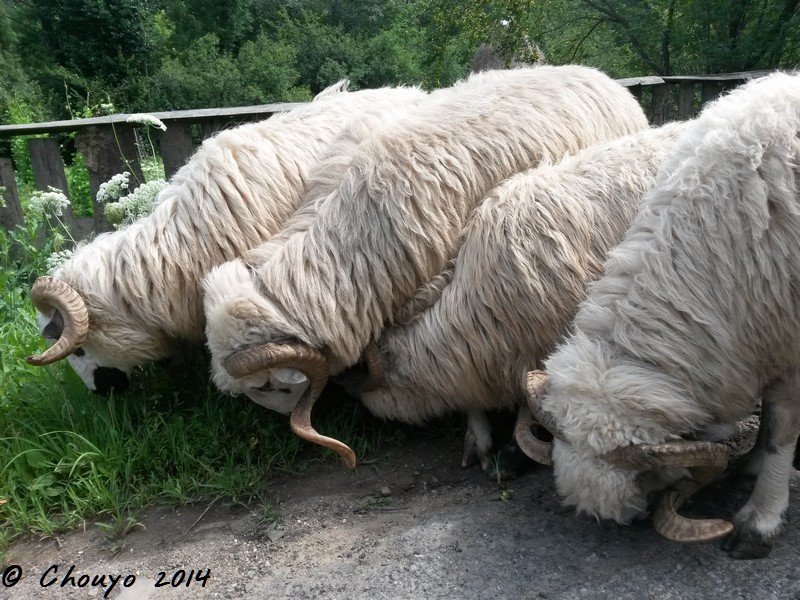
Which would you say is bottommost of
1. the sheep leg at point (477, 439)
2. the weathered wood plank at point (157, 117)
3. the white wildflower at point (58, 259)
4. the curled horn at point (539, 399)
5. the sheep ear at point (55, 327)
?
the sheep leg at point (477, 439)

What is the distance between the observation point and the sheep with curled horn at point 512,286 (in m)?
3.48

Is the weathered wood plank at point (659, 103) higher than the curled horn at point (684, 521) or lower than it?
higher

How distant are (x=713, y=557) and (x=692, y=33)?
1230 cm

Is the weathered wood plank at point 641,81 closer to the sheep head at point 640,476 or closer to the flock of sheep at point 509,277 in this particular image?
the flock of sheep at point 509,277

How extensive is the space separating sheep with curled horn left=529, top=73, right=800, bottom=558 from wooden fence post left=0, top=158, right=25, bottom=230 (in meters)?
6.25

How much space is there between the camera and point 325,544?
3465 mm

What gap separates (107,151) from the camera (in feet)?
20.8

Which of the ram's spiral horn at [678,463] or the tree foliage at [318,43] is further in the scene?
the tree foliage at [318,43]

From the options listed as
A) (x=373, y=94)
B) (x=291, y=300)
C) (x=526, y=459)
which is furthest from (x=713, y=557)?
(x=373, y=94)

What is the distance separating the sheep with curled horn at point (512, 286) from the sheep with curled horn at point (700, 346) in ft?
1.59

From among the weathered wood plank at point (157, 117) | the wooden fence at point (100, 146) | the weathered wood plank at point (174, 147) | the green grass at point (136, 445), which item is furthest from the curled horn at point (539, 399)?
the weathered wood plank at point (174, 147)

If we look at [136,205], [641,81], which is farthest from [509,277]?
[641,81]

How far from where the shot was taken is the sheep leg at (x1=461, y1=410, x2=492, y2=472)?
3.97 meters

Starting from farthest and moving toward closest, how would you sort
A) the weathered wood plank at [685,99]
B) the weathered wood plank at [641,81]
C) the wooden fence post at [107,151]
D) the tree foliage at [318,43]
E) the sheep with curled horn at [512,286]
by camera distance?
the tree foliage at [318,43]
the weathered wood plank at [685,99]
the weathered wood plank at [641,81]
the wooden fence post at [107,151]
the sheep with curled horn at [512,286]
